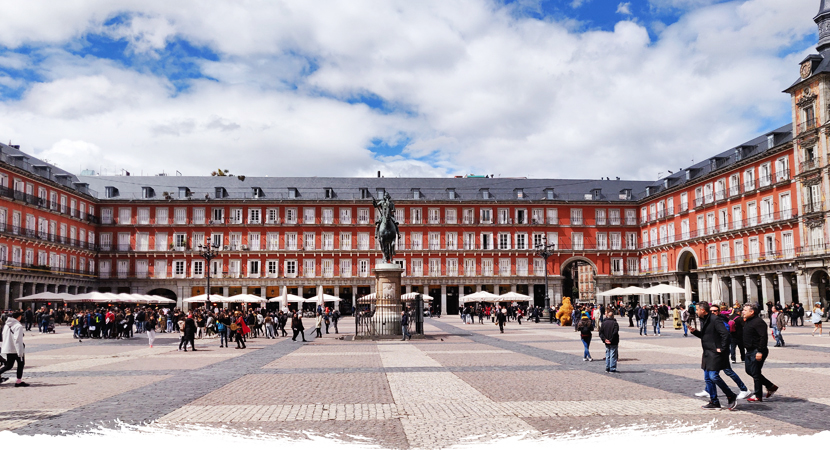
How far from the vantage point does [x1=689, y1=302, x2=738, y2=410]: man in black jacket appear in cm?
920

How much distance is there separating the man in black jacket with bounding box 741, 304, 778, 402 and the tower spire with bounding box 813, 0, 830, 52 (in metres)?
45.4

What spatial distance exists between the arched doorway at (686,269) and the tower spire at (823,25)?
20568 mm

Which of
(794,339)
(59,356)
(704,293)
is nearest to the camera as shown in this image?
(59,356)

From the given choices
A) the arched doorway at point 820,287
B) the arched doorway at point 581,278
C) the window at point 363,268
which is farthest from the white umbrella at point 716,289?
the window at point 363,268

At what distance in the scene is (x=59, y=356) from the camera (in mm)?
19984

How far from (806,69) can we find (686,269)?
894 inches

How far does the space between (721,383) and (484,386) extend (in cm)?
411

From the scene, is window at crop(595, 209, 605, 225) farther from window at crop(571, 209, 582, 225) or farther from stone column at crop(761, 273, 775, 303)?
stone column at crop(761, 273, 775, 303)

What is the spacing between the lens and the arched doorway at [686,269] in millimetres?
61281

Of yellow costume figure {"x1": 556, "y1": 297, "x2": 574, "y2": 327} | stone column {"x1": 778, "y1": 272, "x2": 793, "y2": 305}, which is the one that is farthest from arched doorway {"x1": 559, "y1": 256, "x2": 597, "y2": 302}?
yellow costume figure {"x1": 556, "y1": 297, "x2": 574, "y2": 327}

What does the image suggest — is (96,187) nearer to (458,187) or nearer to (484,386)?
(458,187)

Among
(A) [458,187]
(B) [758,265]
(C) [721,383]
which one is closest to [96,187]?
(A) [458,187]

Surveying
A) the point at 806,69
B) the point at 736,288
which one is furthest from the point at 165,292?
the point at 806,69

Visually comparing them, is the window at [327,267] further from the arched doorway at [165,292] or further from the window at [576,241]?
the window at [576,241]
